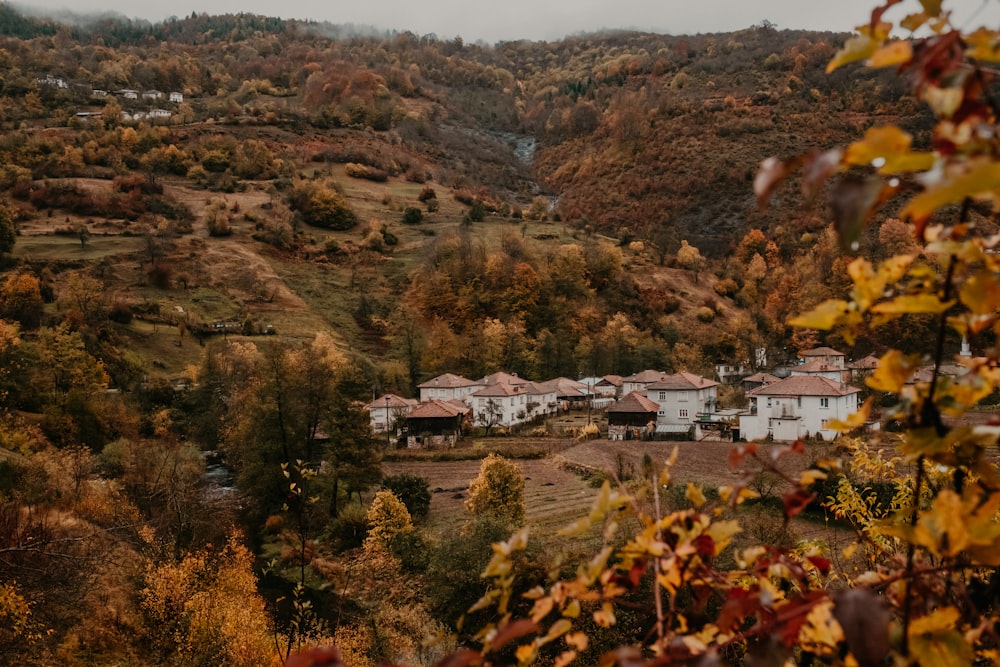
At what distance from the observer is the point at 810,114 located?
118 m

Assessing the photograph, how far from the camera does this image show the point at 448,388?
5609 cm

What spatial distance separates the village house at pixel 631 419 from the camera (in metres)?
48.2

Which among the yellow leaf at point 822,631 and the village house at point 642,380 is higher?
the yellow leaf at point 822,631

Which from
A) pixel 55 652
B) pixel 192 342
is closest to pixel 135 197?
pixel 192 342

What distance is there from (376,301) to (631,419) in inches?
1285

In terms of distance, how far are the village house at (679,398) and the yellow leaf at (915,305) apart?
166 feet

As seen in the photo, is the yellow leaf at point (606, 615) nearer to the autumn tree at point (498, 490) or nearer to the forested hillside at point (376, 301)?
the forested hillside at point (376, 301)

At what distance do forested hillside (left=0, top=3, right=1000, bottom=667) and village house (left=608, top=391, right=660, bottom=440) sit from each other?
5.09 meters

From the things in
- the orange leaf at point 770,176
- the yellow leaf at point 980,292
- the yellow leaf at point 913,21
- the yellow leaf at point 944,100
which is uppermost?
the yellow leaf at point 913,21

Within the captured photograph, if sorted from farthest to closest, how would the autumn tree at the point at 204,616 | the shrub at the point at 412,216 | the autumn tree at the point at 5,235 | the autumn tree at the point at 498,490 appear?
the shrub at the point at 412,216
the autumn tree at the point at 5,235
the autumn tree at the point at 498,490
the autumn tree at the point at 204,616

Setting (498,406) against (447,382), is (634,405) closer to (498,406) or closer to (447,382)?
(498,406)

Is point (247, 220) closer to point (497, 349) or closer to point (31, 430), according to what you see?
point (497, 349)

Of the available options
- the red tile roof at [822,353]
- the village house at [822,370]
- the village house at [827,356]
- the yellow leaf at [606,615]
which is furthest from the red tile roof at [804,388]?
the yellow leaf at [606,615]

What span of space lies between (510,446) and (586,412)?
15725mm
